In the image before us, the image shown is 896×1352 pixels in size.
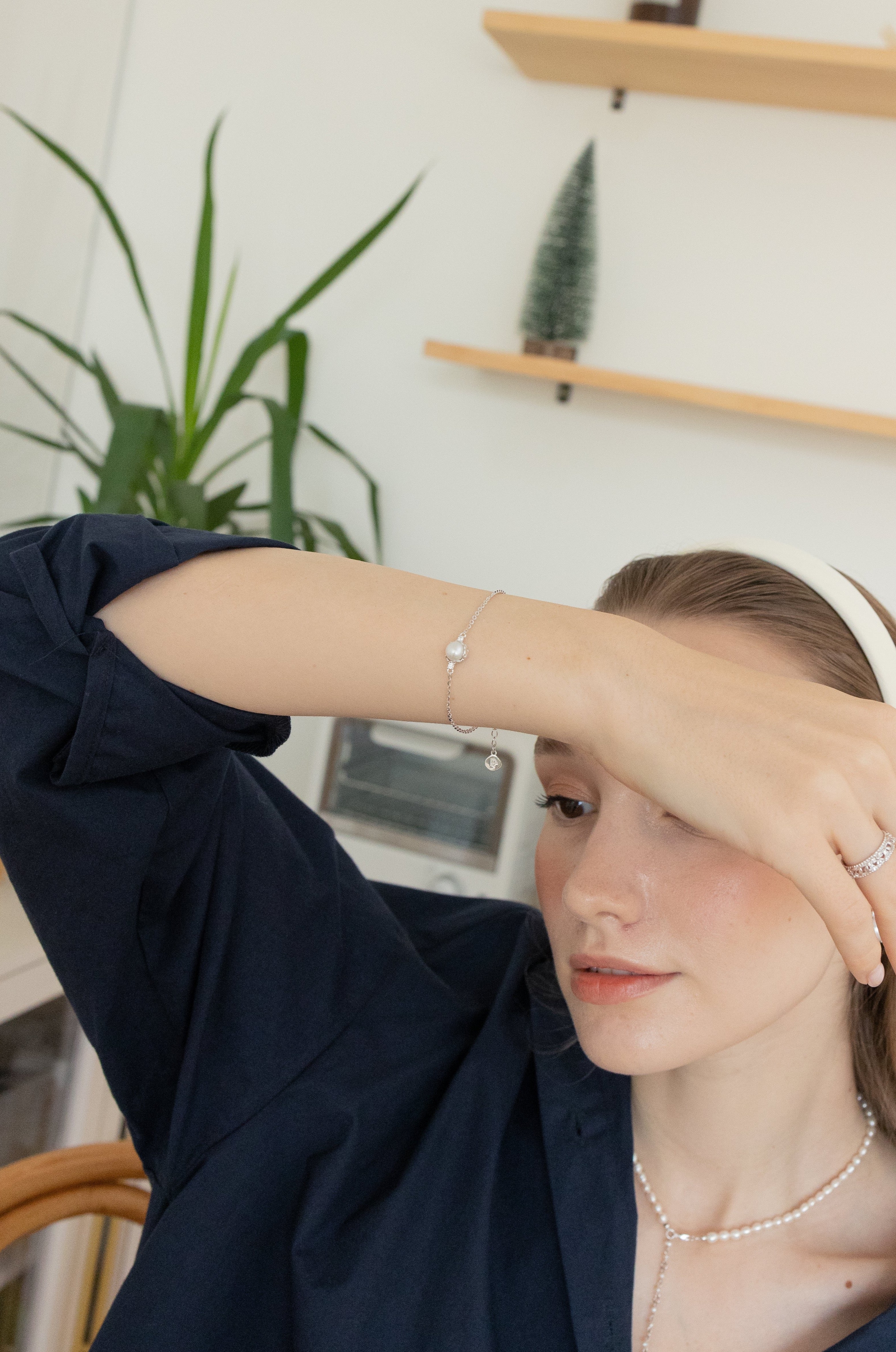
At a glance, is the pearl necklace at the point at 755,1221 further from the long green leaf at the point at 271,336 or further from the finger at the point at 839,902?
the long green leaf at the point at 271,336

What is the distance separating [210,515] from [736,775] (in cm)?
169

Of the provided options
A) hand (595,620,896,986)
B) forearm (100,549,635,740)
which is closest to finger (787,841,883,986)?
hand (595,620,896,986)

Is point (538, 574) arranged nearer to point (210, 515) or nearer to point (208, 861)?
point (210, 515)

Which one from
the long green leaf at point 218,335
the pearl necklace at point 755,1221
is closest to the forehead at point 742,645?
the pearl necklace at point 755,1221

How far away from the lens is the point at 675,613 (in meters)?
0.90

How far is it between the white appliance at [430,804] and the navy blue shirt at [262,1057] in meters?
1.08

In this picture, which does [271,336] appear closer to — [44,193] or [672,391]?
[44,193]

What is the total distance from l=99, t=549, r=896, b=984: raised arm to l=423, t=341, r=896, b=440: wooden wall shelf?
147cm

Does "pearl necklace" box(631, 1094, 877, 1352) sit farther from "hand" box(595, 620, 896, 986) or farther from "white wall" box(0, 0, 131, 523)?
"white wall" box(0, 0, 131, 523)

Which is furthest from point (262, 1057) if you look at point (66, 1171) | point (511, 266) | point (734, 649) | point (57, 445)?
point (511, 266)

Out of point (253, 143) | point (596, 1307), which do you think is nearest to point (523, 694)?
point (596, 1307)

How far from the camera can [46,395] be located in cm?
209

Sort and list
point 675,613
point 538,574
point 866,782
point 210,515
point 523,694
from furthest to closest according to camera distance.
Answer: point 538,574
point 210,515
point 675,613
point 523,694
point 866,782

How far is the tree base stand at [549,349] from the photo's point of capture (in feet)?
7.22
